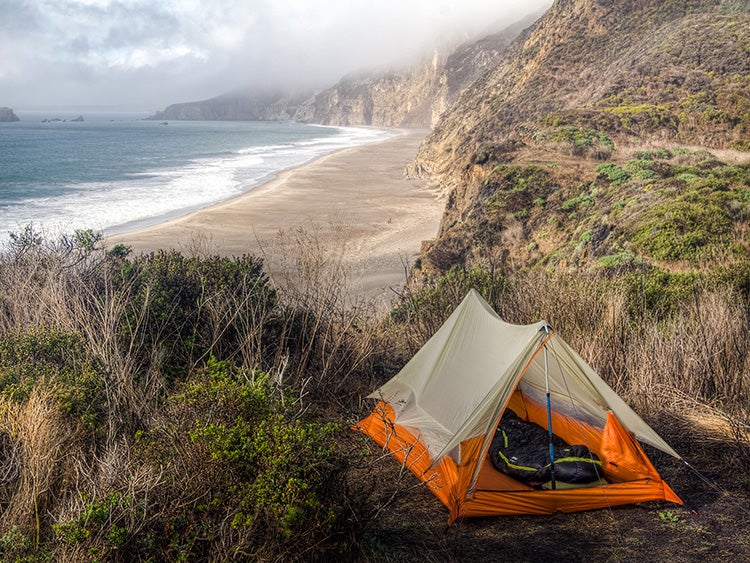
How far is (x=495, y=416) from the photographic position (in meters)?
5.58

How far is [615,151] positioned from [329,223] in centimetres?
1130

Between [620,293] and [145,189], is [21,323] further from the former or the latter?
[145,189]

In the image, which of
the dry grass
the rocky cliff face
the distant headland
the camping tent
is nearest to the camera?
the dry grass

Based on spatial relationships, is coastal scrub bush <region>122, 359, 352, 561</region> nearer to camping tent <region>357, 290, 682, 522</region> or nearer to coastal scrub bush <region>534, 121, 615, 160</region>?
camping tent <region>357, 290, 682, 522</region>

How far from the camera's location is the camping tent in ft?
17.7

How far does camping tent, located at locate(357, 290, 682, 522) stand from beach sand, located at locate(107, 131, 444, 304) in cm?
625

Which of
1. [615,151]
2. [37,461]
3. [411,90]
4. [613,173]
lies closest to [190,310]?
[37,461]

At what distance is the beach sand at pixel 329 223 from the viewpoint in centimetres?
1925

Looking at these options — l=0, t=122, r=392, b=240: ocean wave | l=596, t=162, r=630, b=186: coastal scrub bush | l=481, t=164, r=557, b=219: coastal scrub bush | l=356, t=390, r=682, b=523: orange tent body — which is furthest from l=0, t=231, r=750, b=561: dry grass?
l=0, t=122, r=392, b=240: ocean wave

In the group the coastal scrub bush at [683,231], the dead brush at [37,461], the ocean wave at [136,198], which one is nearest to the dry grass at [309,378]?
the dead brush at [37,461]

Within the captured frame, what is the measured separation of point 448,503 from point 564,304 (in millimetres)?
4037

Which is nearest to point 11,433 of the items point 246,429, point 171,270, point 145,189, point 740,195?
point 246,429

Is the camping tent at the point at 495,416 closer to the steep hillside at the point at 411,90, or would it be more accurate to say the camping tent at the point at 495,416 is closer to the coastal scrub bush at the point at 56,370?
the coastal scrub bush at the point at 56,370

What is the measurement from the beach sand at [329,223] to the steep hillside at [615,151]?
84.2 inches
